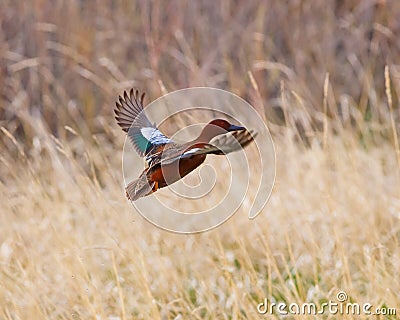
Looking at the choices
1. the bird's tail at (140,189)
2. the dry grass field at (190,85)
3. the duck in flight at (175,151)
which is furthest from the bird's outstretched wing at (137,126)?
the dry grass field at (190,85)

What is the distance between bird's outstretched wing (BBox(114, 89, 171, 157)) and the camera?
1604 millimetres

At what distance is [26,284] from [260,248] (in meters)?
0.96

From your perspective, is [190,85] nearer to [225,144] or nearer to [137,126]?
[137,126]

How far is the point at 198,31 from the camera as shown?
226 inches

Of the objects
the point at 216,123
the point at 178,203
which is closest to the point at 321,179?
the point at 178,203

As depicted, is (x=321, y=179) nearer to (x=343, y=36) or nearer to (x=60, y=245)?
(x=60, y=245)

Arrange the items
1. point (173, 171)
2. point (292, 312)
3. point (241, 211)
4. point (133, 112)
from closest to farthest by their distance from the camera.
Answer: point (173, 171)
point (133, 112)
point (292, 312)
point (241, 211)

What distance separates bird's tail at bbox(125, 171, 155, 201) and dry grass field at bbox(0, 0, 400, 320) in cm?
156

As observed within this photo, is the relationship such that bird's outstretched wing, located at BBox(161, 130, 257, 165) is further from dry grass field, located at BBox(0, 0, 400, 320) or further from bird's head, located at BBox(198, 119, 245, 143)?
dry grass field, located at BBox(0, 0, 400, 320)

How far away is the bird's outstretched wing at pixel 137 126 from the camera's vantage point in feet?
5.26

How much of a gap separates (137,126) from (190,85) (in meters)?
3.60

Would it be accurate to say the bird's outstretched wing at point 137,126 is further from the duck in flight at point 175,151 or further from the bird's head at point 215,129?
the bird's head at point 215,129

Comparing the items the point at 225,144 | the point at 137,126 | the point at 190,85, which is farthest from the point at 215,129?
the point at 190,85

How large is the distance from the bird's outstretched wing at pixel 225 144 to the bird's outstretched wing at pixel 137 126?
206 mm
